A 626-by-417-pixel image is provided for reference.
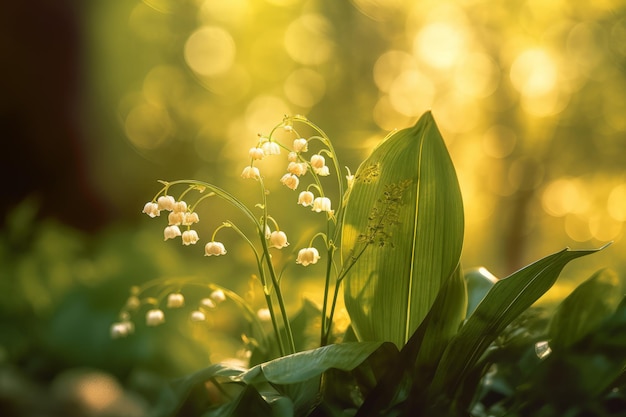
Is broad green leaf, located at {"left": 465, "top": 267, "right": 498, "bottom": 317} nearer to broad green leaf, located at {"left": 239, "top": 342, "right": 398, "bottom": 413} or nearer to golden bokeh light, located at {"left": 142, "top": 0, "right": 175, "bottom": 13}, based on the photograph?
broad green leaf, located at {"left": 239, "top": 342, "right": 398, "bottom": 413}

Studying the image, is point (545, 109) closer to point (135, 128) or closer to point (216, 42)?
point (216, 42)

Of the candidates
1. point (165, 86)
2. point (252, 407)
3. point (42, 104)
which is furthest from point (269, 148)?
point (165, 86)

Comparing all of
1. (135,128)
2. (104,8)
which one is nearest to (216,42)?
(135,128)

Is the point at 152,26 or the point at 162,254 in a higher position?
the point at 152,26

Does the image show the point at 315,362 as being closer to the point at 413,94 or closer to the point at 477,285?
the point at 477,285

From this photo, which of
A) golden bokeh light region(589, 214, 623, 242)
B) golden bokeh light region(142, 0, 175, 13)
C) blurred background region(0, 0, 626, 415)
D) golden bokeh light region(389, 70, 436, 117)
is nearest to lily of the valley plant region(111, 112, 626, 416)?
blurred background region(0, 0, 626, 415)

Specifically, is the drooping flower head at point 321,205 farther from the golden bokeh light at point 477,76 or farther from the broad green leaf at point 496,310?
the golden bokeh light at point 477,76

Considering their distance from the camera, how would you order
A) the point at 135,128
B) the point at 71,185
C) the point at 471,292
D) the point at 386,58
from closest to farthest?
the point at 471,292 < the point at 71,185 < the point at 135,128 < the point at 386,58
